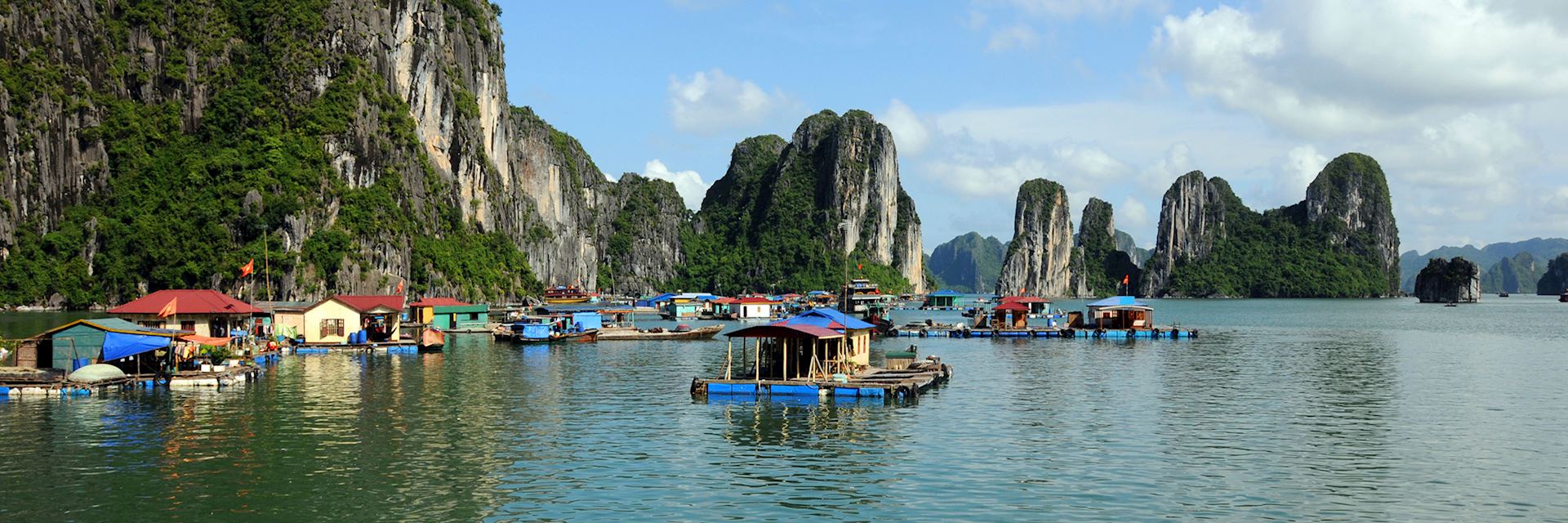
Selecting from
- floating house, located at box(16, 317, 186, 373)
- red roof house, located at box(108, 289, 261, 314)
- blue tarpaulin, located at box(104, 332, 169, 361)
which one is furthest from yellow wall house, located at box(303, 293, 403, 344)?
blue tarpaulin, located at box(104, 332, 169, 361)

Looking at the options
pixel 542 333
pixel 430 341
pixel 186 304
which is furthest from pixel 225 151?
pixel 186 304

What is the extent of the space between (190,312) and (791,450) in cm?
4969

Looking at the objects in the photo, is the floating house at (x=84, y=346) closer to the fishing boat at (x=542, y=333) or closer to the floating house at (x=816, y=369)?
the floating house at (x=816, y=369)

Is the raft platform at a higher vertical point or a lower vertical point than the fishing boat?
lower

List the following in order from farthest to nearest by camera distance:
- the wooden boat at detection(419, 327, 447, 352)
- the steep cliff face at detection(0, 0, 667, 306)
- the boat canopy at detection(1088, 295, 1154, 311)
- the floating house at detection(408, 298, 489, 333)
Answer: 1. the steep cliff face at detection(0, 0, 667, 306)
2. the floating house at detection(408, 298, 489, 333)
3. the boat canopy at detection(1088, 295, 1154, 311)
4. the wooden boat at detection(419, 327, 447, 352)

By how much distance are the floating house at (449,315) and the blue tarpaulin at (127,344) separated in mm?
48811

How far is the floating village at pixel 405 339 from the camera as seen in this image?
49.1 m

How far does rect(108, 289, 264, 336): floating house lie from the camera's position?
68438 millimetres

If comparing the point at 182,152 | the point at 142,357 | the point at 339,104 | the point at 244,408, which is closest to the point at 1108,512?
the point at 244,408

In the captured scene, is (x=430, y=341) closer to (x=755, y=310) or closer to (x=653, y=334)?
(x=653, y=334)

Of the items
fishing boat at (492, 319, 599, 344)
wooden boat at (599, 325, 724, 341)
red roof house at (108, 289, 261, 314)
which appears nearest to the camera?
red roof house at (108, 289, 261, 314)

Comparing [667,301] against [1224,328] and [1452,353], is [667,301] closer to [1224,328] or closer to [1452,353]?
[1224,328]

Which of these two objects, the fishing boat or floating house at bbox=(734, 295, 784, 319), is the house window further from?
floating house at bbox=(734, 295, 784, 319)

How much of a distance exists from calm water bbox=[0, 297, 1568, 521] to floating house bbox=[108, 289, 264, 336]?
11.0 m
